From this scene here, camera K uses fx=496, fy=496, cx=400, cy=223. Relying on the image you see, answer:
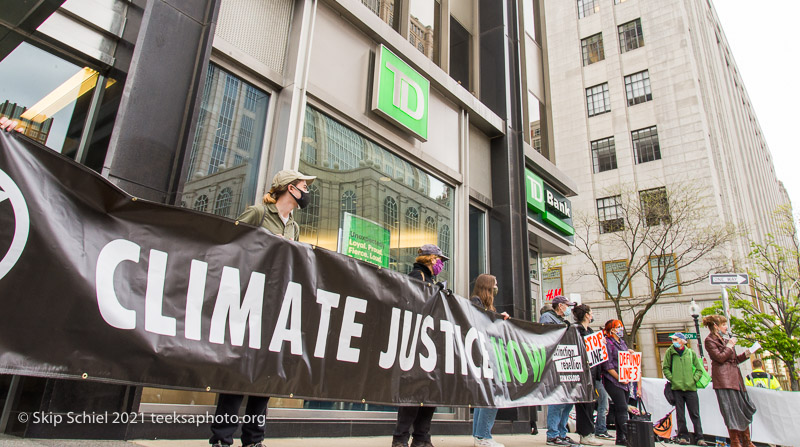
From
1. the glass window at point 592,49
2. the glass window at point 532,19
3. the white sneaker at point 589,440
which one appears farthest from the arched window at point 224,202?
the glass window at point 592,49

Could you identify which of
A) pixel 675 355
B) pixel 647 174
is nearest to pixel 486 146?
pixel 675 355

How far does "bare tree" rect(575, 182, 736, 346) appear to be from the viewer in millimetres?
24359

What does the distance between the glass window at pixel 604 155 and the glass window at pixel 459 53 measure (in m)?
24.4

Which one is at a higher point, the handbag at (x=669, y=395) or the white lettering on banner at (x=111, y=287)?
the white lettering on banner at (x=111, y=287)

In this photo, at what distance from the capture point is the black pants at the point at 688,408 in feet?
29.2

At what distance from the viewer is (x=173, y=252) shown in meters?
3.20

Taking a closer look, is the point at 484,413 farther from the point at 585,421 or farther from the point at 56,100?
the point at 56,100

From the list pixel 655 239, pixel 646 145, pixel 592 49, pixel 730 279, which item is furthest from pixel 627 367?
pixel 592 49

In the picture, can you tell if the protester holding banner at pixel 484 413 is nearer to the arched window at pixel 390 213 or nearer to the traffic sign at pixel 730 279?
the arched window at pixel 390 213

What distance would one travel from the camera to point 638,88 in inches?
1318

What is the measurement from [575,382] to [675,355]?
3527mm

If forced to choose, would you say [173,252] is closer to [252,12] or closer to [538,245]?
[252,12]

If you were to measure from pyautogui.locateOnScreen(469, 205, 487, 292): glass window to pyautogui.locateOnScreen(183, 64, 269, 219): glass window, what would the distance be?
532cm

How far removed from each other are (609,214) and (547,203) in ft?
69.4
